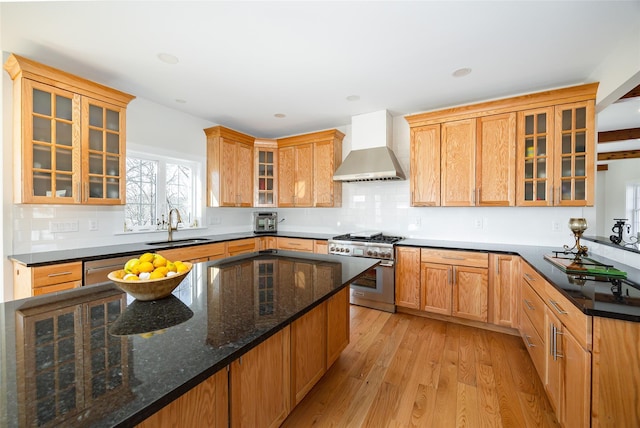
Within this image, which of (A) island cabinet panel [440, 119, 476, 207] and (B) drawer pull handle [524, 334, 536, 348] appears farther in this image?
(A) island cabinet panel [440, 119, 476, 207]

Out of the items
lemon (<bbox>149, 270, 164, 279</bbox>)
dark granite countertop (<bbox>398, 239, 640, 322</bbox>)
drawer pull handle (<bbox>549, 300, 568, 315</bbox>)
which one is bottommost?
drawer pull handle (<bbox>549, 300, 568, 315</bbox>)

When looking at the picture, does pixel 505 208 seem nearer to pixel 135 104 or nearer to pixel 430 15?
pixel 430 15

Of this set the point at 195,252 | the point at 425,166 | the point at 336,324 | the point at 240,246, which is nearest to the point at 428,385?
the point at 336,324

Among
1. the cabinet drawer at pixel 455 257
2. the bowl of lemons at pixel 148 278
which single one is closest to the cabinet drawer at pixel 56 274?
the bowl of lemons at pixel 148 278

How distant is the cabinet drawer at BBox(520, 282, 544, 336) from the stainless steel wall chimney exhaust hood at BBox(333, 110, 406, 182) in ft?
6.00

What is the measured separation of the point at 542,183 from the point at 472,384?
7.18 feet

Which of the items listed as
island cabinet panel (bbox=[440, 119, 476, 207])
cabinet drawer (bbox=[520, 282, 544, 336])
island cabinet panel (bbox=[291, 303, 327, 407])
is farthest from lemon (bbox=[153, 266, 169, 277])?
island cabinet panel (bbox=[440, 119, 476, 207])

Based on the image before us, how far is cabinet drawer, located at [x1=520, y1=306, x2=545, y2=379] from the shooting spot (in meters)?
1.88

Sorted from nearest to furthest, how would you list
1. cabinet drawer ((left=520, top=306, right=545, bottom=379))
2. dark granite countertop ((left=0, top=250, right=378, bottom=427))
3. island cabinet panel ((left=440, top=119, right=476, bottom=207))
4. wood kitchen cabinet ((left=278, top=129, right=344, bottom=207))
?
dark granite countertop ((left=0, top=250, right=378, bottom=427))
cabinet drawer ((left=520, top=306, right=545, bottom=379))
island cabinet panel ((left=440, top=119, right=476, bottom=207))
wood kitchen cabinet ((left=278, top=129, right=344, bottom=207))

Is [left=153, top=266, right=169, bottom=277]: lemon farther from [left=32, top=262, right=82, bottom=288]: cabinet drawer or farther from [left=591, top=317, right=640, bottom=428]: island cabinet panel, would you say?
[left=591, top=317, right=640, bottom=428]: island cabinet panel

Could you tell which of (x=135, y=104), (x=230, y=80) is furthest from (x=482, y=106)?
(x=135, y=104)

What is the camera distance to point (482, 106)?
3.05m

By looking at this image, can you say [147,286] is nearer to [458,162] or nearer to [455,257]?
[455,257]

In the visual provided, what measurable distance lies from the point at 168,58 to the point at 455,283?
3627mm
